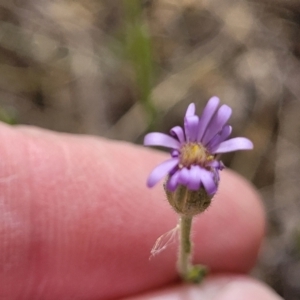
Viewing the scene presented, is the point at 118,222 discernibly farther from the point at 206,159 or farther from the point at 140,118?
the point at 140,118

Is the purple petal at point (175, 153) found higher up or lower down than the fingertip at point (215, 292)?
higher up

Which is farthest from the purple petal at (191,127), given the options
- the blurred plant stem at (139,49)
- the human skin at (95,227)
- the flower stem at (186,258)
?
the blurred plant stem at (139,49)

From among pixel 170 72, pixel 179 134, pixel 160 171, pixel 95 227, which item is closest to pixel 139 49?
pixel 170 72

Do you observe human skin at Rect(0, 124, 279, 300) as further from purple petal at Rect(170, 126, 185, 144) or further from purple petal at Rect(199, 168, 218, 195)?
purple petal at Rect(199, 168, 218, 195)

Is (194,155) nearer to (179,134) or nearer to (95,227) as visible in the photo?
(179,134)

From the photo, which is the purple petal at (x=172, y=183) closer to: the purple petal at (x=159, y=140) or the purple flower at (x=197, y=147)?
the purple flower at (x=197, y=147)

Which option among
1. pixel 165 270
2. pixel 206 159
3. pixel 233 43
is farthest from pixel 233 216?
pixel 233 43
